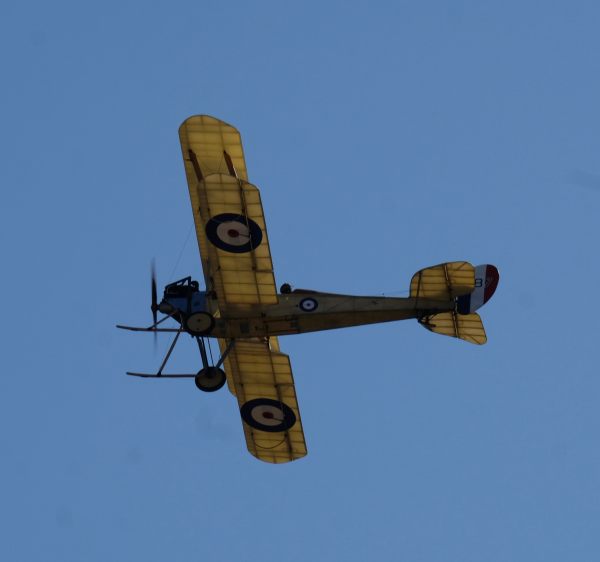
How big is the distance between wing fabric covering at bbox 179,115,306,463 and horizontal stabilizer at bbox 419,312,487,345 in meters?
2.86

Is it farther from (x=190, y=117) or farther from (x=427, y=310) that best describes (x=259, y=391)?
(x=190, y=117)

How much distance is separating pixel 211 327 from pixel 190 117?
12.8 ft

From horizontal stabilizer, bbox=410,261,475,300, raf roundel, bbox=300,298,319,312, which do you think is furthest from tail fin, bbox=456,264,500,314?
raf roundel, bbox=300,298,319,312

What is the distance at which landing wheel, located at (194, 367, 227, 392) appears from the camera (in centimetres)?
2666

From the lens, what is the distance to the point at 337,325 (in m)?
26.4

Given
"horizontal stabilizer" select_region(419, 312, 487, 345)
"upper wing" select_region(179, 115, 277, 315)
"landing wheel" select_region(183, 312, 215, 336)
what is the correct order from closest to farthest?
→ 1. "upper wing" select_region(179, 115, 277, 315)
2. "landing wheel" select_region(183, 312, 215, 336)
3. "horizontal stabilizer" select_region(419, 312, 487, 345)

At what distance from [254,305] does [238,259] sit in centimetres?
111

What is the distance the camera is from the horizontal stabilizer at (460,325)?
89.4 ft

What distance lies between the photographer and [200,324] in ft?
84.8

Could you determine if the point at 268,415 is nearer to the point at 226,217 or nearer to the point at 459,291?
the point at 459,291

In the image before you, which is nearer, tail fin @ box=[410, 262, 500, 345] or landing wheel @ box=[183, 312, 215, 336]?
landing wheel @ box=[183, 312, 215, 336]

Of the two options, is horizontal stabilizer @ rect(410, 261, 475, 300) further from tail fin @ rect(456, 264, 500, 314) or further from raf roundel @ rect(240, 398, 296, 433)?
raf roundel @ rect(240, 398, 296, 433)

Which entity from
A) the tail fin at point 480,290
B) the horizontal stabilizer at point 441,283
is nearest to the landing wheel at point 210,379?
the horizontal stabilizer at point 441,283

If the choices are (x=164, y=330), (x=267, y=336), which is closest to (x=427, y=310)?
(x=267, y=336)
